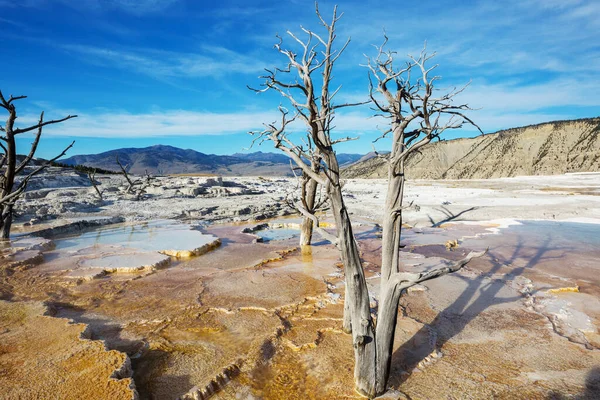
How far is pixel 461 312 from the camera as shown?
5312 millimetres

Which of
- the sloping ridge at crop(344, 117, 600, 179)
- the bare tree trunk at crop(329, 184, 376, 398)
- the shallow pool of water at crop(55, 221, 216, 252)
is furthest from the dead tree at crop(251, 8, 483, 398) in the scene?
the sloping ridge at crop(344, 117, 600, 179)

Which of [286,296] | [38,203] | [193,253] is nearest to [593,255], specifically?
[286,296]

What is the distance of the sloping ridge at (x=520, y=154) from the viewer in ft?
164

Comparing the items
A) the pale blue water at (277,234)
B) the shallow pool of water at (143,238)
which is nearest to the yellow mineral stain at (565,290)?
the pale blue water at (277,234)

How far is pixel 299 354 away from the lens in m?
4.11

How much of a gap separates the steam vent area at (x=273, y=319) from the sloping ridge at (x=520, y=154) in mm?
37060

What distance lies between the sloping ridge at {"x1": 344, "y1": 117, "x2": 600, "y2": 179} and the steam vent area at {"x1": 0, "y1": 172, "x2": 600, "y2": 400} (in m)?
37.1

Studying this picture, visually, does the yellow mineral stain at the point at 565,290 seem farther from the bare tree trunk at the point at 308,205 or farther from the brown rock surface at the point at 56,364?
the brown rock surface at the point at 56,364

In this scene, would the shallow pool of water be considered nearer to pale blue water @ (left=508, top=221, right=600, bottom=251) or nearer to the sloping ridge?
pale blue water @ (left=508, top=221, right=600, bottom=251)

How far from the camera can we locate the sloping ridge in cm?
4984

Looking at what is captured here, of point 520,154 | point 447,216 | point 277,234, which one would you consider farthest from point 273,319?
point 520,154

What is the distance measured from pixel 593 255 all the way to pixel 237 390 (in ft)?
31.9

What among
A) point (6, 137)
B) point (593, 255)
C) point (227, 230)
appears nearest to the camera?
point (6, 137)

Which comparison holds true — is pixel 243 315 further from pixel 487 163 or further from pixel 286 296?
pixel 487 163
